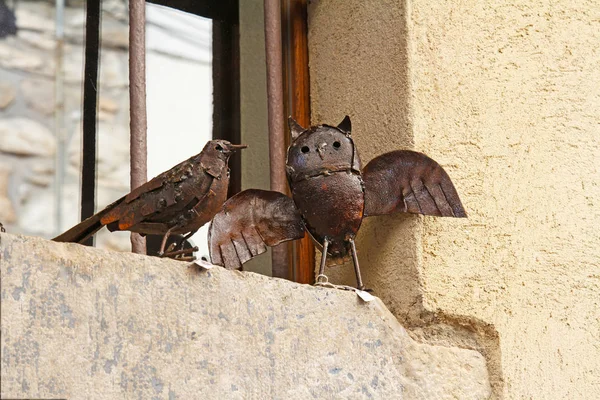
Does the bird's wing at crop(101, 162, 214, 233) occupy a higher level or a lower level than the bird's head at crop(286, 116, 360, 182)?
lower

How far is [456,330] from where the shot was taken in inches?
65.3

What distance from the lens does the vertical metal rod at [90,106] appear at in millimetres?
1767

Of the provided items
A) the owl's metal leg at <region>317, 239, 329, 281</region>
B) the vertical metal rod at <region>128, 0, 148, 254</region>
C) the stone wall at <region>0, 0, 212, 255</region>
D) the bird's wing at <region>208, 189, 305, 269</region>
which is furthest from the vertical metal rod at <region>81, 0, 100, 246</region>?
the owl's metal leg at <region>317, 239, 329, 281</region>

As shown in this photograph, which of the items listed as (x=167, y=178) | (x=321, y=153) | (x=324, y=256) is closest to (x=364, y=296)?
(x=324, y=256)

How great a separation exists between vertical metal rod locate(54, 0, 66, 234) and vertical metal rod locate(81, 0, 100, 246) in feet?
0.12

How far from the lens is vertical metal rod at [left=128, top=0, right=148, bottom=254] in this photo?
1.61 metres

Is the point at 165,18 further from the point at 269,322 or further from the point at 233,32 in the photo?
the point at 269,322

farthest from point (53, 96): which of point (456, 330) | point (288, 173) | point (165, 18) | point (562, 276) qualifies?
point (562, 276)

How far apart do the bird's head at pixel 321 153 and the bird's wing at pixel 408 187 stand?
8 cm

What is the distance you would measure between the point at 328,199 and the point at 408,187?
0.51 feet

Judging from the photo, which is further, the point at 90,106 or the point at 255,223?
the point at 90,106

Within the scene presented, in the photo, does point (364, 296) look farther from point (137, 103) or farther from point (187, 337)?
point (137, 103)

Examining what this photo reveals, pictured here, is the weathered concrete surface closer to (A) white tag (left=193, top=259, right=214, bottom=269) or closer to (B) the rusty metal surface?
(A) white tag (left=193, top=259, right=214, bottom=269)

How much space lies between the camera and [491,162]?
1.75 m
